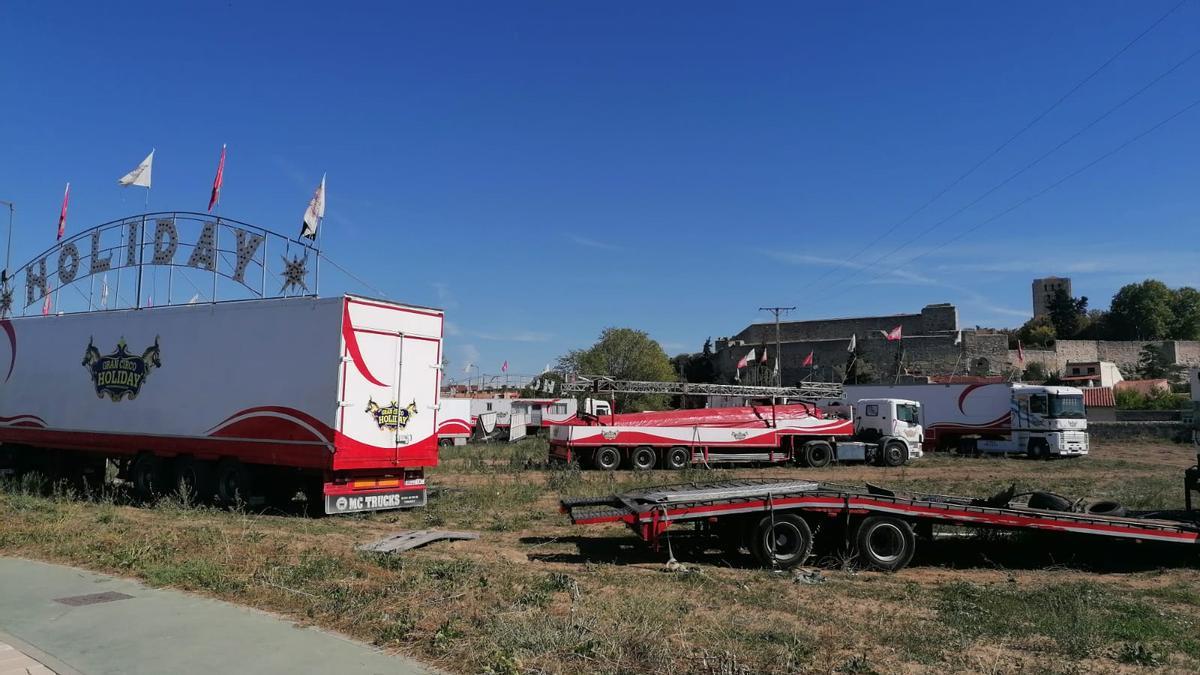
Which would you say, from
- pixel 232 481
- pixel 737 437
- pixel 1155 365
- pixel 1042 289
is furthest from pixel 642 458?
pixel 1042 289

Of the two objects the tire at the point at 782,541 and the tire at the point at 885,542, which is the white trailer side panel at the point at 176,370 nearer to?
the tire at the point at 782,541

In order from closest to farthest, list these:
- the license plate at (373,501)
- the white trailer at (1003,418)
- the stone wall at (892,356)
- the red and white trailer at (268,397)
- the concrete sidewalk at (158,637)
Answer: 1. the concrete sidewalk at (158,637)
2. the red and white trailer at (268,397)
3. the license plate at (373,501)
4. the white trailer at (1003,418)
5. the stone wall at (892,356)

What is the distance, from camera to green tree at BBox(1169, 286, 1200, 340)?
91812mm

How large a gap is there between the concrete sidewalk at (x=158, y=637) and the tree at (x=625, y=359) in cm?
6704

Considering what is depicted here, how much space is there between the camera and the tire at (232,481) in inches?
554

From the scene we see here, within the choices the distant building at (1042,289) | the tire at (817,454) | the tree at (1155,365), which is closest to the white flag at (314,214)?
the tire at (817,454)

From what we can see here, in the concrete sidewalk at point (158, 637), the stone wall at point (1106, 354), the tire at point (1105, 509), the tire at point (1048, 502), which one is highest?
the stone wall at point (1106, 354)

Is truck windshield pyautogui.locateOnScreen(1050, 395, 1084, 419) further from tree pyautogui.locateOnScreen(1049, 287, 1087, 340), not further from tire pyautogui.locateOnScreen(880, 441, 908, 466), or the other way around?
tree pyautogui.locateOnScreen(1049, 287, 1087, 340)

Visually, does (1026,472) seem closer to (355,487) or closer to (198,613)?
(355,487)

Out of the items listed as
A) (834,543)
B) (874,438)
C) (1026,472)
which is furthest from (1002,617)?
(874,438)

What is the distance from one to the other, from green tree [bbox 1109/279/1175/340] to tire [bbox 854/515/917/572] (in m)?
99.9

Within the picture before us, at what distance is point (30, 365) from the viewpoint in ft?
61.3

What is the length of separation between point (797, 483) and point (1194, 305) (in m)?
107

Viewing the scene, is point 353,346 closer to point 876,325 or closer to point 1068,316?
point 876,325
